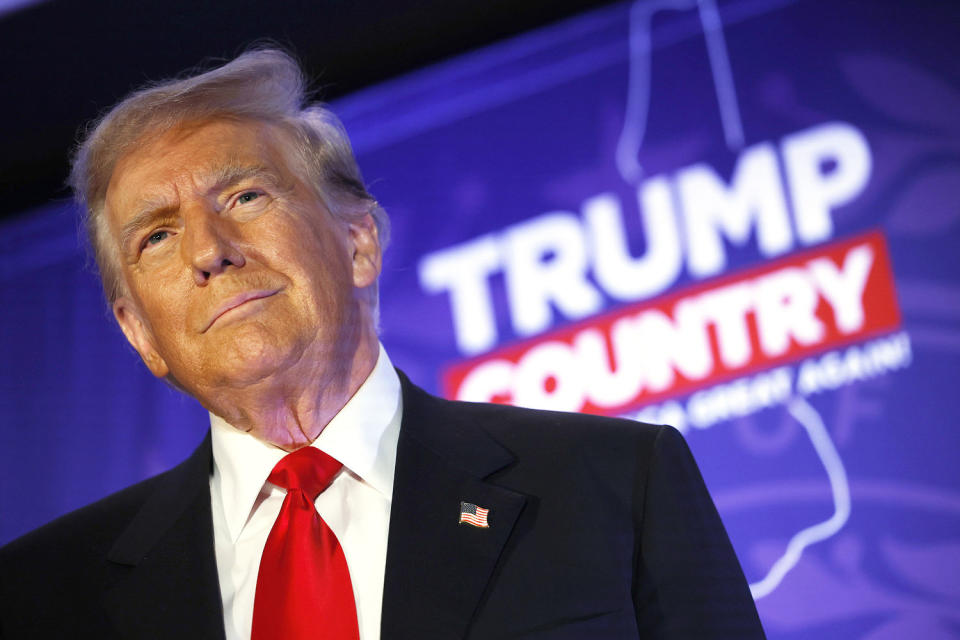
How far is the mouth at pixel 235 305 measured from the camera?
1.54m

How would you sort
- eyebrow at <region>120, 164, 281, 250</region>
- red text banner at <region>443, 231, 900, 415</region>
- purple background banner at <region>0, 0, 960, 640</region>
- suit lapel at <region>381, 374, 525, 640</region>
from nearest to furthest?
suit lapel at <region>381, 374, 525, 640</region>
eyebrow at <region>120, 164, 281, 250</region>
purple background banner at <region>0, 0, 960, 640</region>
red text banner at <region>443, 231, 900, 415</region>

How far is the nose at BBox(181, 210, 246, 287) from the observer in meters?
1.56

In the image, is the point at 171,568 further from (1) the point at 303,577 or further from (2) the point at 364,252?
(2) the point at 364,252

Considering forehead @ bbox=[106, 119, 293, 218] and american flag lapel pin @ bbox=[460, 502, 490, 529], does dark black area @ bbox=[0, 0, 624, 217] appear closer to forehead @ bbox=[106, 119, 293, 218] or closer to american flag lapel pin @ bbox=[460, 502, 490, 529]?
forehead @ bbox=[106, 119, 293, 218]

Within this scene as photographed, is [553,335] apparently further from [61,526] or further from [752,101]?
[61,526]

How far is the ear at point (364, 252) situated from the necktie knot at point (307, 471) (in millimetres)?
346

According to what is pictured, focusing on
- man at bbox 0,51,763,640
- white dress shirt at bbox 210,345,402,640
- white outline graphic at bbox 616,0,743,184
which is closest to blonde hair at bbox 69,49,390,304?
man at bbox 0,51,763,640

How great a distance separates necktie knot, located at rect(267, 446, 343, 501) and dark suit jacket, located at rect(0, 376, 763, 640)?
0.11 m

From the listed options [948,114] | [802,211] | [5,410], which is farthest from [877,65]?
[5,410]

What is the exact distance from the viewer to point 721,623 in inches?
55.4

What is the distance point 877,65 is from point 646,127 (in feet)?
2.18

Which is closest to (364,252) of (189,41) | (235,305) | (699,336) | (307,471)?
(235,305)

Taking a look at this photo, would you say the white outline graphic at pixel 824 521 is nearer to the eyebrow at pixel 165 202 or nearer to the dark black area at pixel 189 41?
the dark black area at pixel 189 41

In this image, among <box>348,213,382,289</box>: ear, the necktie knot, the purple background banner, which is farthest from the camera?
the purple background banner
